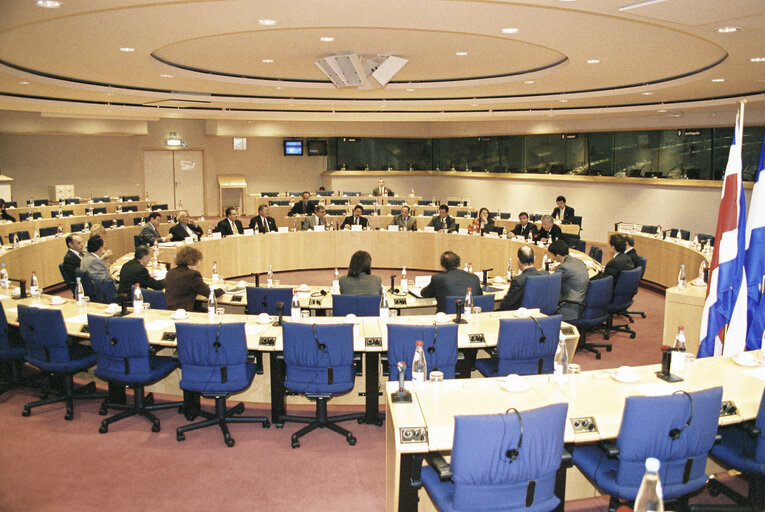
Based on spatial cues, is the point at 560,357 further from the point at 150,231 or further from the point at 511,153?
the point at 511,153

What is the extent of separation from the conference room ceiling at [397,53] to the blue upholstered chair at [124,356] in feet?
8.83

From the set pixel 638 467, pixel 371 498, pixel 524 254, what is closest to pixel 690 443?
pixel 638 467

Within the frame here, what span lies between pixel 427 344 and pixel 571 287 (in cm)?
314

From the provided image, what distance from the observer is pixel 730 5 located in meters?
4.66

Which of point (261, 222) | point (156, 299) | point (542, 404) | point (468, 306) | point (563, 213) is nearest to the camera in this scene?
point (542, 404)

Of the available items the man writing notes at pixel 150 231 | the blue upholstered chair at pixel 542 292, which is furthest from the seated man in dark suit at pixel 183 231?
the blue upholstered chair at pixel 542 292

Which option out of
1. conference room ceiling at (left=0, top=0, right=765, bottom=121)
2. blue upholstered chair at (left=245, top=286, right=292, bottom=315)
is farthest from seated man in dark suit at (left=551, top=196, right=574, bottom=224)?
blue upholstered chair at (left=245, top=286, right=292, bottom=315)

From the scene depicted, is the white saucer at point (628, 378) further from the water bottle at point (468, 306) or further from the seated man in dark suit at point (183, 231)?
the seated man in dark suit at point (183, 231)

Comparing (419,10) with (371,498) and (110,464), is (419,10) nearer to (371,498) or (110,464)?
(371,498)

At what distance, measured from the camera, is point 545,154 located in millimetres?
18172

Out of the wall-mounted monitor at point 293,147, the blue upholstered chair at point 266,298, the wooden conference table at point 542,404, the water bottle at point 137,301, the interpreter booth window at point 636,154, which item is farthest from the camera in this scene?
the wall-mounted monitor at point 293,147

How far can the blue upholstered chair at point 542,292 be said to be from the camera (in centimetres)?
688

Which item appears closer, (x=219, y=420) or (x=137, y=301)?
(x=219, y=420)

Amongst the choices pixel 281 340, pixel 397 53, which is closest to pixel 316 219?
pixel 397 53
